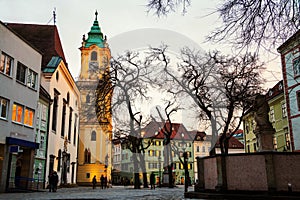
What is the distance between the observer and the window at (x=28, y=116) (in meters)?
26.1

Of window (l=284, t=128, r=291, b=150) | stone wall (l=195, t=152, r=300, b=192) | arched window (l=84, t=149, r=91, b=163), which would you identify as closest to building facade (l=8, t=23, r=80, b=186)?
arched window (l=84, t=149, r=91, b=163)

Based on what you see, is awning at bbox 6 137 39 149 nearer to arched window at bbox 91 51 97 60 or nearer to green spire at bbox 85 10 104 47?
arched window at bbox 91 51 97 60

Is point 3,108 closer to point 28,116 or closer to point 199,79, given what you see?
point 28,116

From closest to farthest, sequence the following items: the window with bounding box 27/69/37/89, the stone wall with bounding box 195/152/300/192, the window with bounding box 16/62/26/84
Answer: the stone wall with bounding box 195/152/300/192 → the window with bounding box 16/62/26/84 → the window with bounding box 27/69/37/89

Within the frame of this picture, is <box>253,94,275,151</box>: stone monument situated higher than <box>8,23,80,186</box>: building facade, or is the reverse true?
<box>8,23,80,186</box>: building facade

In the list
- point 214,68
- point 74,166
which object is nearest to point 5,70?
point 214,68

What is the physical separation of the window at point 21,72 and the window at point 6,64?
1.16 meters

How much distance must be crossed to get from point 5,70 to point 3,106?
2474 mm

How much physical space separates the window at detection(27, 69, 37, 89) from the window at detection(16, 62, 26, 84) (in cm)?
62

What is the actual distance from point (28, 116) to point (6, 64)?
491 centimetres

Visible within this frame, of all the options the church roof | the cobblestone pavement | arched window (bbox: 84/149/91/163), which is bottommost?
the cobblestone pavement

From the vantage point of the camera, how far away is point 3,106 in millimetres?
22859

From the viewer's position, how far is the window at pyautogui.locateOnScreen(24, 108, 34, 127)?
2606 cm

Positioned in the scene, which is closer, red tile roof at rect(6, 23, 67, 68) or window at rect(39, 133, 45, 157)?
window at rect(39, 133, 45, 157)
